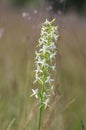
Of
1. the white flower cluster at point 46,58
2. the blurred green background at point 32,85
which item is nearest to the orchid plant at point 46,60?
the white flower cluster at point 46,58

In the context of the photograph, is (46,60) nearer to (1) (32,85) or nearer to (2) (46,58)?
(2) (46,58)

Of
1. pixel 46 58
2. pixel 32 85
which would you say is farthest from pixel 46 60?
pixel 32 85

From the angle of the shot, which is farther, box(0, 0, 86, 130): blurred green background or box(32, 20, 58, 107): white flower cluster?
box(0, 0, 86, 130): blurred green background

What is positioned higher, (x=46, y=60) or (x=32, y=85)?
A: (x=32, y=85)

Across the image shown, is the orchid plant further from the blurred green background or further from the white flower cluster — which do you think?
the blurred green background

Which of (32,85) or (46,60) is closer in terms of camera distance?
(46,60)

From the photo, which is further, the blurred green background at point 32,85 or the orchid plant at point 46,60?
the blurred green background at point 32,85

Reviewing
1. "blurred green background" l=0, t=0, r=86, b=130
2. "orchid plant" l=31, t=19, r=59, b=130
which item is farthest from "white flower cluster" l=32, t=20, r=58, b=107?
"blurred green background" l=0, t=0, r=86, b=130

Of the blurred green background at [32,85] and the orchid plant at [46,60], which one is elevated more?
the blurred green background at [32,85]

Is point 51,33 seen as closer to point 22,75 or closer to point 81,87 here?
point 81,87

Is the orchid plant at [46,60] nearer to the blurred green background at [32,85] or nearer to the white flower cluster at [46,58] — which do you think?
the white flower cluster at [46,58]

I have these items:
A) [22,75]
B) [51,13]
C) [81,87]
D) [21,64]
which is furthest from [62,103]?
[21,64]
